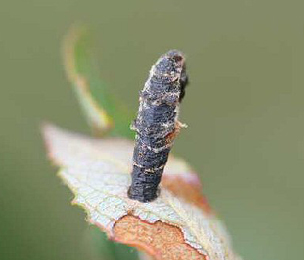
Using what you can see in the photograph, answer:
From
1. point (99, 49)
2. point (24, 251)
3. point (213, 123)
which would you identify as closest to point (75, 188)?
point (24, 251)

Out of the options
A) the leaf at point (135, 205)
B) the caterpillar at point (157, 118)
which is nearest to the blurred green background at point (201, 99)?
the leaf at point (135, 205)

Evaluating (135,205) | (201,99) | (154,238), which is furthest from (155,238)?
(201,99)

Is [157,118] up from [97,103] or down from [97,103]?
down

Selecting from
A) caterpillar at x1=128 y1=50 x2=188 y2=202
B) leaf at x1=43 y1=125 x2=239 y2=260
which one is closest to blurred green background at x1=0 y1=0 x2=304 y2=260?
leaf at x1=43 y1=125 x2=239 y2=260

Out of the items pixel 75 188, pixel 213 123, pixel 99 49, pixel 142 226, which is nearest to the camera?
pixel 142 226

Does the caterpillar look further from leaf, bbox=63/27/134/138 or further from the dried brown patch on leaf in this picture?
leaf, bbox=63/27/134/138

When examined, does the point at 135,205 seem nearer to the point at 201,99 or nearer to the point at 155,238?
the point at 155,238

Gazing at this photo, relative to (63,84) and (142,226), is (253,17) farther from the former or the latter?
(142,226)
